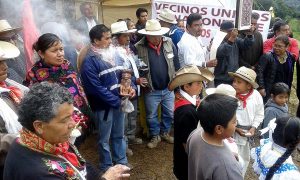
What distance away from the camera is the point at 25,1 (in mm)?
5004

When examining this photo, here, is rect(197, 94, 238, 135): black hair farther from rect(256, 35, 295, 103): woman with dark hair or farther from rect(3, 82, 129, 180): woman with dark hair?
rect(256, 35, 295, 103): woman with dark hair

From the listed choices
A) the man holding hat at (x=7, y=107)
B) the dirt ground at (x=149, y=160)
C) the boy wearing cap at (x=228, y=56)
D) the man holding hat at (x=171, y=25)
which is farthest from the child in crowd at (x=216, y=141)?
the man holding hat at (x=171, y=25)

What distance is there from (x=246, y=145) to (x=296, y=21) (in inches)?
1009

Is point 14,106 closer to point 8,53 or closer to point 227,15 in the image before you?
point 8,53

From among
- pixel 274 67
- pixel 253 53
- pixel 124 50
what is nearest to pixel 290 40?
pixel 253 53

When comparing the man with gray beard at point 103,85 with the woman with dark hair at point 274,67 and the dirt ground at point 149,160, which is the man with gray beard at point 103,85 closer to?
the dirt ground at point 149,160

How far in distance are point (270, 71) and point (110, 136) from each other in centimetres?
288

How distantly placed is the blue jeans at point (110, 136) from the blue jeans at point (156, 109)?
0.92 metres

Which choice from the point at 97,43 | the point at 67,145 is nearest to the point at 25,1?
the point at 97,43

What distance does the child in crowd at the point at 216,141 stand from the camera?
2.24m

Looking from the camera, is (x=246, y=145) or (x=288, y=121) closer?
(x=288, y=121)

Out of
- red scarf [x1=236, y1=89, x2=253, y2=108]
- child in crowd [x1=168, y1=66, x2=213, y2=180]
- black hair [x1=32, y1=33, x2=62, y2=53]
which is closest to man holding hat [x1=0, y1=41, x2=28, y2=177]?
black hair [x1=32, y1=33, x2=62, y2=53]

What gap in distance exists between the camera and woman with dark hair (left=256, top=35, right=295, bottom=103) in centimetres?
548

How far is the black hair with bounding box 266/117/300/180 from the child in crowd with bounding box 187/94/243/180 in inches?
28.9
